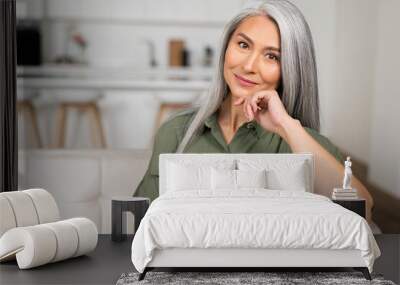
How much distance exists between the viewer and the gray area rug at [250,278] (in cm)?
470

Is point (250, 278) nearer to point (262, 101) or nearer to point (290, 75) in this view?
point (262, 101)

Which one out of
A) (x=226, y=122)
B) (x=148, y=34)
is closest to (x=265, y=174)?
(x=226, y=122)

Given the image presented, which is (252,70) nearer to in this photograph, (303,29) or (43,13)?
(303,29)

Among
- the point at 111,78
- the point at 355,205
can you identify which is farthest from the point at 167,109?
the point at 355,205

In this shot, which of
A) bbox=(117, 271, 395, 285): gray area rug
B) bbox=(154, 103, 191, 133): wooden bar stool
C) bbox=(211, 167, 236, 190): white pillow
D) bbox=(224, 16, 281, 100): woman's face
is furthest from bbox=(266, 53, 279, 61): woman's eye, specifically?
bbox=(117, 271, 395, 285): gray area rug

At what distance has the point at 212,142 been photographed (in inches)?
257

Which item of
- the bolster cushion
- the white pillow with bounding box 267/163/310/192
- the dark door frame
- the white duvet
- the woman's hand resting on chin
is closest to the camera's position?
the white duvet

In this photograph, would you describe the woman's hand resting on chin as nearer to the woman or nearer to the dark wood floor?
the woman

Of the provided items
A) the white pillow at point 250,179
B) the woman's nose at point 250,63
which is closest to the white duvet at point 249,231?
the white pillow at point 250,179

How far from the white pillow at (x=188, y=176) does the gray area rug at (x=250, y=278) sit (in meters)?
1.12

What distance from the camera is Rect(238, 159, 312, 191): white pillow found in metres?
5.98

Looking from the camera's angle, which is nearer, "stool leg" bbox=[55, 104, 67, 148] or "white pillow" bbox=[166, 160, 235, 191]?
"white pillow" bbox=[166, 160, 235, 191]

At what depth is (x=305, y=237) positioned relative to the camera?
184 inches

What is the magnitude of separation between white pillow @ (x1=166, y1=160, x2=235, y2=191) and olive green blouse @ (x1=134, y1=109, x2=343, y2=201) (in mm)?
410
